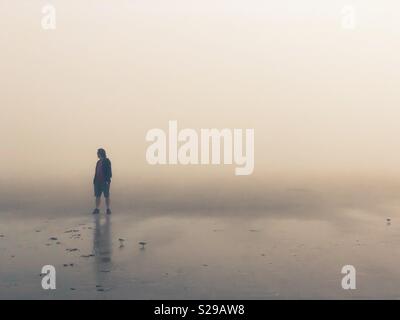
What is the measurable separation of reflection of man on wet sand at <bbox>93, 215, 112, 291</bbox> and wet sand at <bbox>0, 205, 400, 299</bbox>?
0.02 m

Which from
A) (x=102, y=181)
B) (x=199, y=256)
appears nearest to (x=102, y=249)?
(x=199, y=256)

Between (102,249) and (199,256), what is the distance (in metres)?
1.88

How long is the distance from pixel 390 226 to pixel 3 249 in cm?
845

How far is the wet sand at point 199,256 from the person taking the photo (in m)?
6.89

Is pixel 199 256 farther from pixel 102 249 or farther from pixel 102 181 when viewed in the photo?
pixel 102 181

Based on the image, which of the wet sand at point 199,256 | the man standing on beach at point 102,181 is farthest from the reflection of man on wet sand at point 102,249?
the man standing on beach at point 102,181

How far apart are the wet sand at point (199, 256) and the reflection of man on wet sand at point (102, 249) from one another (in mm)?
19

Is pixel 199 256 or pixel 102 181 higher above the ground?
pixel 102 181

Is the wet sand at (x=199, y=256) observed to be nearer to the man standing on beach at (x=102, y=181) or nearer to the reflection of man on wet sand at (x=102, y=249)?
the reflection of man on wet sand at (x=102, y=249)

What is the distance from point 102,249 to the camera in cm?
884

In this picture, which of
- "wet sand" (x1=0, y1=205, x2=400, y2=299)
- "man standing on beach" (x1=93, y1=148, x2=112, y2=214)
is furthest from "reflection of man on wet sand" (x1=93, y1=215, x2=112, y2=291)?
"man standing on beach" (x1=93, y1=148, x2=112, y2=214)

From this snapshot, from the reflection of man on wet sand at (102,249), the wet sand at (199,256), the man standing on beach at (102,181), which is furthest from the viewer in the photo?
the man standing on beach at (102,181)
